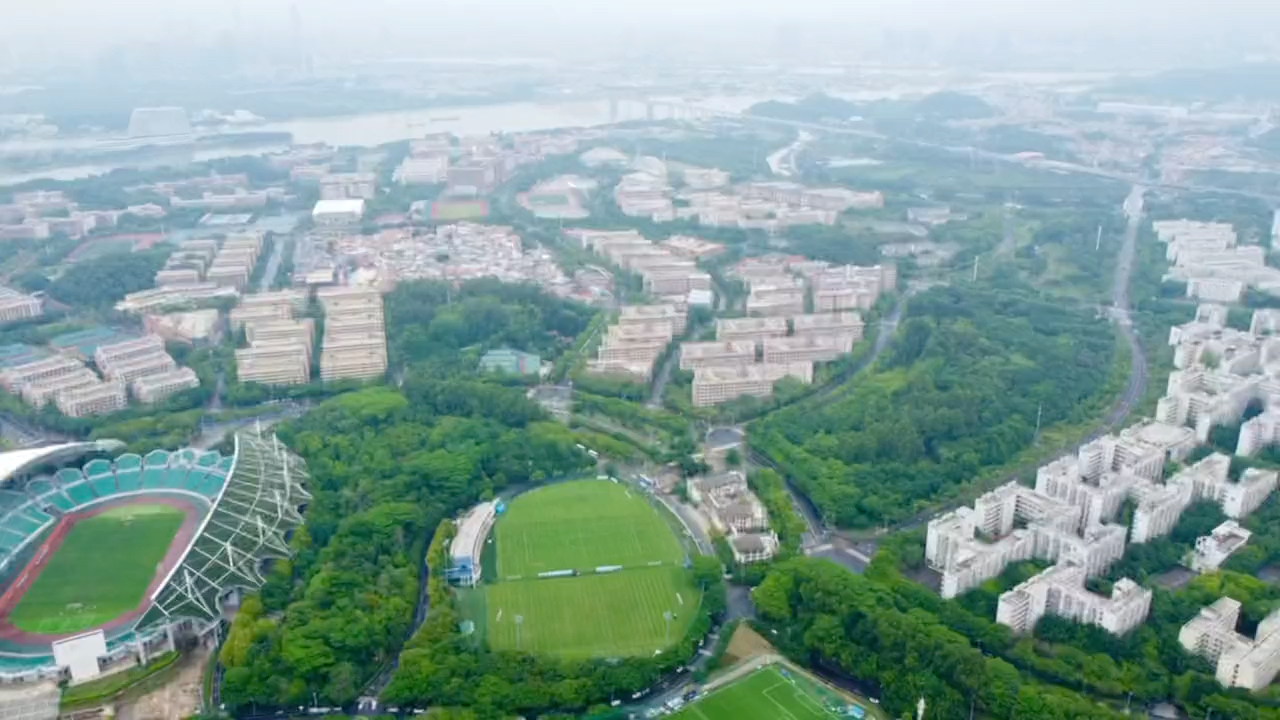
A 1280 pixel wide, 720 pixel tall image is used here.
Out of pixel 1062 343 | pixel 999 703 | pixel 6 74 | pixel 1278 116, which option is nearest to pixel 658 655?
pixel 999 703

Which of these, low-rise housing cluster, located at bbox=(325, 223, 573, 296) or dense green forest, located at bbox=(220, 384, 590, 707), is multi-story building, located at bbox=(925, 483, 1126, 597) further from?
low-rise housing cluster, located at bbox=(325, 223, 573, 296)

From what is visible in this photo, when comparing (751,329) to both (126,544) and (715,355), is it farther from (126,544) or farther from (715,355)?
(126,544)

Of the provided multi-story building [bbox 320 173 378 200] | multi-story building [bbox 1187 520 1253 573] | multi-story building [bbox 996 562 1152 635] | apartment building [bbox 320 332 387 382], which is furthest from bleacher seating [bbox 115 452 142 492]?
multi-story building [bbox 320 173 378 200]

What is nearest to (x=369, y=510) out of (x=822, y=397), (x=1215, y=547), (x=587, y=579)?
(x=587, y=579)

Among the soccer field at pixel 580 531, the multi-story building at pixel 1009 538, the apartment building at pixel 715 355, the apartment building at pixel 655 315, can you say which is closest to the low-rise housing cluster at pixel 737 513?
the soccer field at pixel 580 531

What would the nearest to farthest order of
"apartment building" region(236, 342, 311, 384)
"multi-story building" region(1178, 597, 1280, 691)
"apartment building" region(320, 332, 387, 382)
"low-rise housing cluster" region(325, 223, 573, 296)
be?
"multi-story building" region(1178, 597, 1280, 691) < "apartment building" region(236, 342, 311, 384) < "apartment building" region(320, 332, 387, 382) < "low-rise housing cluster" region(325, 223, 573, 296)
